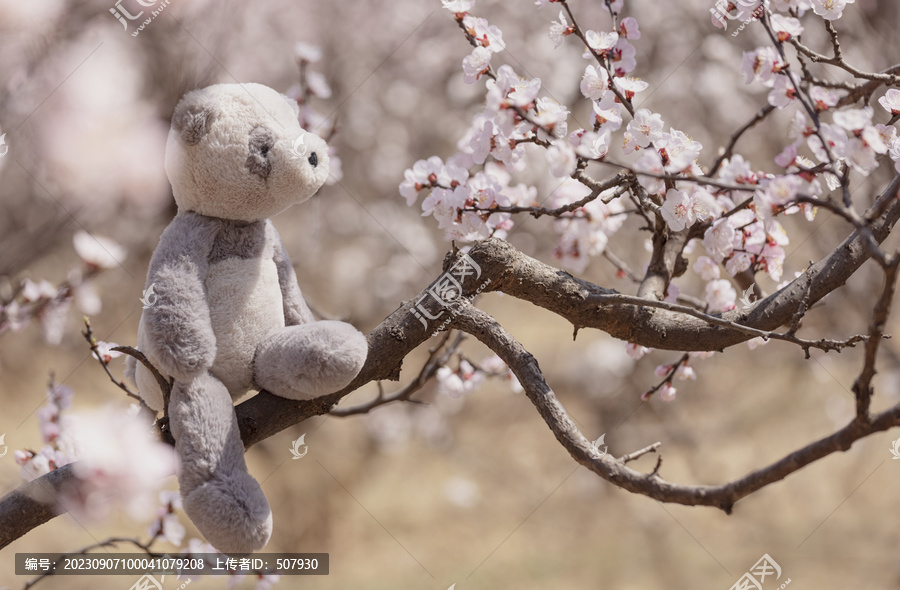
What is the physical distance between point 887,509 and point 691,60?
8.95 ft

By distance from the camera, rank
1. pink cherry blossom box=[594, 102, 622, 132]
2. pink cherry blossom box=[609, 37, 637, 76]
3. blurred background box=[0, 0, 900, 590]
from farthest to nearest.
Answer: blurred background box=[0, 0, 900, 590], pink cherry blossom box=[609, 37, 637, 76], pink cherry blossom box=[594, 102, 622, 132]

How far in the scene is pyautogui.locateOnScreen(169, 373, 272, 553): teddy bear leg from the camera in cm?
72

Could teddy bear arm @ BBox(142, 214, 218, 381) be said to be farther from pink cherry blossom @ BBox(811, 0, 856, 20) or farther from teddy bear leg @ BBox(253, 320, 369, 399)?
pink cherry blossom @ BBox(811, 0, 856, 20)

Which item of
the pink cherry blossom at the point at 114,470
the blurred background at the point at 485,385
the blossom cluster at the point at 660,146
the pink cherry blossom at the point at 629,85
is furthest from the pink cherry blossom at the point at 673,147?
the blurred background at the point at 485,385

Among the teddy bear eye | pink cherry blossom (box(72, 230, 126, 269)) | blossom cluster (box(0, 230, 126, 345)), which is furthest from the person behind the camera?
blossom cluster (box(0, 230, 126, 345))

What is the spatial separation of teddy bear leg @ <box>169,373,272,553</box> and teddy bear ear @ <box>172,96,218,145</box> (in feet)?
1.00

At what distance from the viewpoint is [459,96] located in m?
4.01

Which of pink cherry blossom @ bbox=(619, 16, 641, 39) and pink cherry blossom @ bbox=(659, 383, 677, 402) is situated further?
pink cherry blossom @ bbox=(659, 383, 677, 402)

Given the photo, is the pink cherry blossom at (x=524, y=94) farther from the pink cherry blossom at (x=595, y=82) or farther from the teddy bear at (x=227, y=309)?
the teddy bear at (x=227, y=309)

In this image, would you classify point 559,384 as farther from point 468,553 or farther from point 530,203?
point 530,203

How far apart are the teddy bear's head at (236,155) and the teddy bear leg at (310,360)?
7.3 inches

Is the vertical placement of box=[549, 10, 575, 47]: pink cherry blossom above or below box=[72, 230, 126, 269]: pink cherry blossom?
above

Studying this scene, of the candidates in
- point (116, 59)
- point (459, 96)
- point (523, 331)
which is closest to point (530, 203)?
point (116, 59)

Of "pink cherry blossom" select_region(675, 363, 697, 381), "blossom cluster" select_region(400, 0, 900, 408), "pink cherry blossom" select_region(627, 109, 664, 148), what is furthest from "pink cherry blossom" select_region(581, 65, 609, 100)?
"pink cherry blossom" select_region(675, 363, 697, 381)
